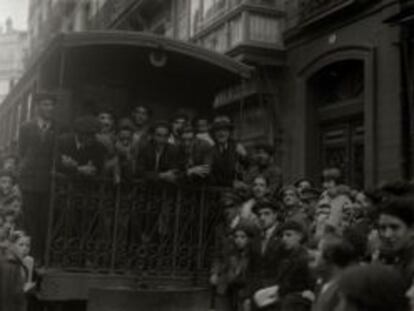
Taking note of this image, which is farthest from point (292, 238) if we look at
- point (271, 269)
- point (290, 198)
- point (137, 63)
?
point (137, 63)

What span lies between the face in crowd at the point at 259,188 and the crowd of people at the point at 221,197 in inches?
0.5

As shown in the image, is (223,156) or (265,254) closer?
(265,254)

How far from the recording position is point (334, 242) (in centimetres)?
493

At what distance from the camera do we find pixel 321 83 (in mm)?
16234

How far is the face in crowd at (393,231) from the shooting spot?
420 cm

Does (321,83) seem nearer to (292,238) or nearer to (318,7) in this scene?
(318,7)

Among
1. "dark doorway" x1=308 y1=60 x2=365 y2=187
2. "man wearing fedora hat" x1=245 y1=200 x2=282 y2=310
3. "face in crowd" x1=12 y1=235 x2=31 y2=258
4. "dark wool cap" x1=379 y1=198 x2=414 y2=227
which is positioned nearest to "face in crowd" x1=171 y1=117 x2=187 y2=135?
"man wearing fedora hat" x1=245 y1=200 x2=282 y2=310

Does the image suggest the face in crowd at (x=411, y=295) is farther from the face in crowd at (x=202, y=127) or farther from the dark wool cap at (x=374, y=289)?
the face in crowd at (x=202, y=127)

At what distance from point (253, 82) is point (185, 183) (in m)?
9.05

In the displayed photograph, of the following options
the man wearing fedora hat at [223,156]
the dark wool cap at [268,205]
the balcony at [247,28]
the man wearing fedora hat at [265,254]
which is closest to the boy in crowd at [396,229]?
the man wearing fedora hat at [265,254]

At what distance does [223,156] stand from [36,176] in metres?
2.29

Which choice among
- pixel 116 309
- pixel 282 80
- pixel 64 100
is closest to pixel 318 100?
pixel 282 80

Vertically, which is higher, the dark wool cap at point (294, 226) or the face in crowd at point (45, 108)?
the face in crowd at point (45, 108)

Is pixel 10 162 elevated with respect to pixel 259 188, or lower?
elevated
